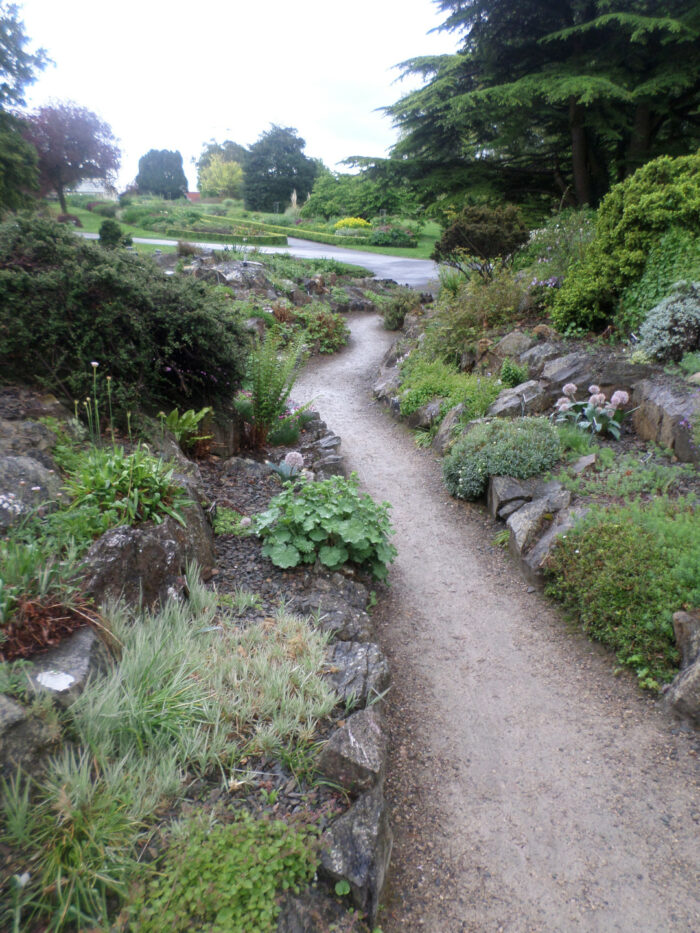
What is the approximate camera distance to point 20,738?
2201 mm

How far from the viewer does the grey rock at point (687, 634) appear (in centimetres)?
346

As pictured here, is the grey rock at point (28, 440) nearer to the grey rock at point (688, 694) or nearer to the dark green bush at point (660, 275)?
the grey rock at point (688, 694)

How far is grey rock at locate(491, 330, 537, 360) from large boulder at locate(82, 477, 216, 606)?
633cm

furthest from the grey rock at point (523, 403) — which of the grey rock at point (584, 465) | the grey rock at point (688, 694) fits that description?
the grey rock at point (688, 694)

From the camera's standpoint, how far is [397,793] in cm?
305

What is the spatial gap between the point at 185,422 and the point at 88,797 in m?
3.81

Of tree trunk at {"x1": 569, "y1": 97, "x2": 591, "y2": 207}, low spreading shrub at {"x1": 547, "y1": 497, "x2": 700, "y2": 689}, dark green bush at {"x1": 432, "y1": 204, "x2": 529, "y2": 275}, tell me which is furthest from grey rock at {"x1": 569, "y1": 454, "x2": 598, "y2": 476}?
tree trunk at {"x1": 569, "y1": 97, "x2": 591, "y2": 207}

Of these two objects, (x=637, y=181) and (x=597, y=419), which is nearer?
(x=597, y=419)

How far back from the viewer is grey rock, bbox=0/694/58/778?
7.04 ft

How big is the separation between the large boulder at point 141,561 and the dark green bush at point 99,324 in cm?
189

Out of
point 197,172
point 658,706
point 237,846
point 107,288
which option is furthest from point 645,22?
point 197,172

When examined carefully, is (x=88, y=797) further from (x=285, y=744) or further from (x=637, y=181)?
(x=637, y=181)

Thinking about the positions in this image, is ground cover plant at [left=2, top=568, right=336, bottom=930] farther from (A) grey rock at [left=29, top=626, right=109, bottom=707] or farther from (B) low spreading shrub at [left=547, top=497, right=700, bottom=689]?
(B) low spreading shrub at [left=547, top=497, right=700, bottom=689]

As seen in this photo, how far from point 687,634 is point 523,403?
154 inches
